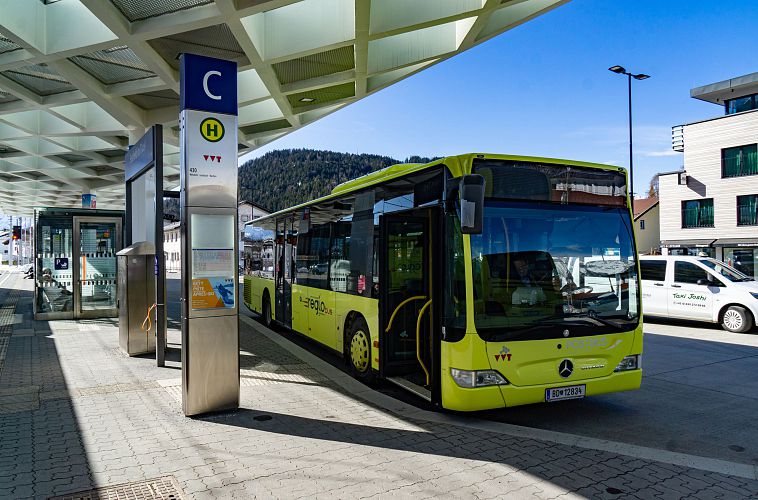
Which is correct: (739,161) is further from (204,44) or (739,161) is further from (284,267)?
(204,44)

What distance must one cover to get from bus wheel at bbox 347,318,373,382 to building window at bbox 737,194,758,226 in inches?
1199

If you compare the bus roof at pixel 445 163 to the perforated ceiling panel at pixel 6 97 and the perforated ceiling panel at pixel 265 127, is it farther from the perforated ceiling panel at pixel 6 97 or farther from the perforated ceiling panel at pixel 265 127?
the perforated ceiling panel at pixel 6 97

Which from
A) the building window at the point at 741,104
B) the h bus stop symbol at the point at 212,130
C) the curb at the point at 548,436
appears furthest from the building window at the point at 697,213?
the h bus stop symbol at the point at 212,130

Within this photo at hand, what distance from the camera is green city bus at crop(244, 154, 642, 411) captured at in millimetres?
5465

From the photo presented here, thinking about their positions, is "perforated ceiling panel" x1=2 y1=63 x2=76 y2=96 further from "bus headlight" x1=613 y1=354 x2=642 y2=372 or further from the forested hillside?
the forested hillside

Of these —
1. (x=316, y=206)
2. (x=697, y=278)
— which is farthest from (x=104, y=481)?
(x=697, y=278)

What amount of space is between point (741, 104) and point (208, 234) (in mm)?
37778

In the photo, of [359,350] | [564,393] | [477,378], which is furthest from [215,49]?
[564,393]

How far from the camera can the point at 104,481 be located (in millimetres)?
4281

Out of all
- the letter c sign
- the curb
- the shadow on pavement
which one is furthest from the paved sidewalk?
the letter c sign

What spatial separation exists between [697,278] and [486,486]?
12229 millimetres

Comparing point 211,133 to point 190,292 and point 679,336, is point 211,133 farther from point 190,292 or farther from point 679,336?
point 679,336

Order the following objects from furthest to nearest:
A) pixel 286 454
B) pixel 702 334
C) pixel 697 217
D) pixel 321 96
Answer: pixel 697 217 → pixel 321 96 → pixel 702 334 → pixel 286 454

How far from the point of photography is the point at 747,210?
98.5ft
